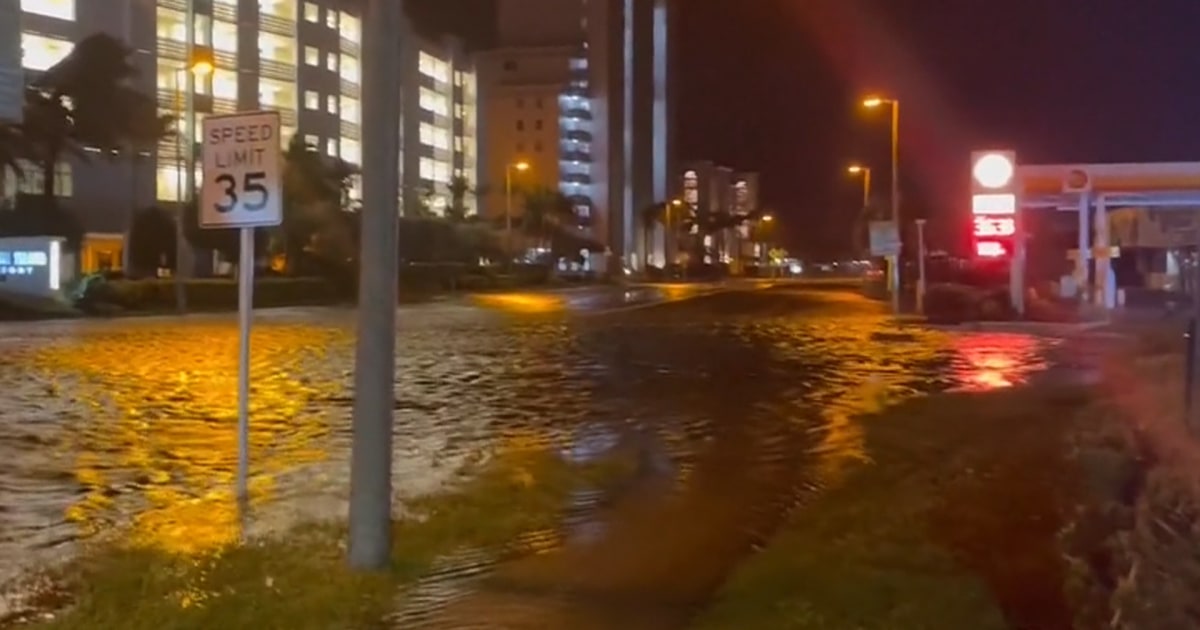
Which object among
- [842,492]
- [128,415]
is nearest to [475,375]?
[128,415]

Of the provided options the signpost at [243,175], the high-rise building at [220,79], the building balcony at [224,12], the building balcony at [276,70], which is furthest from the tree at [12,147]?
the signpost at [243,175]

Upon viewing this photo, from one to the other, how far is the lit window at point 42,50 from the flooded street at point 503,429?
44619 millimetres

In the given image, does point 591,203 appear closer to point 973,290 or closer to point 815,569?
point 973,290

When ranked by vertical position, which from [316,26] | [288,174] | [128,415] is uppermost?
[316,26]

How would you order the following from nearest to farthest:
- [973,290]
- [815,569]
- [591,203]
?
[815,569], [973,290], [591,203]

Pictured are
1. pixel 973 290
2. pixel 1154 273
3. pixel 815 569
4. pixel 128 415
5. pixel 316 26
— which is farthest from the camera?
pixel 316 26

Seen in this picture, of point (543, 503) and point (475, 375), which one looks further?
point (475, 375)

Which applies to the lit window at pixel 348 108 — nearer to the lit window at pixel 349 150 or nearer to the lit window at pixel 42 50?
the lit window at pixel 349 150

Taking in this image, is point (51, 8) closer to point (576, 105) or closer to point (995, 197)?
point (995, 197)

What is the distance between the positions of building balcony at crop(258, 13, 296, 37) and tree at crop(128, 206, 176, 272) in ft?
98.4

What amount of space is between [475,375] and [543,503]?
547 inches

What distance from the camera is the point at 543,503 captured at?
12508 mm

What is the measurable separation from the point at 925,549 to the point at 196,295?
166 ft

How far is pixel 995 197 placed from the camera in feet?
159
